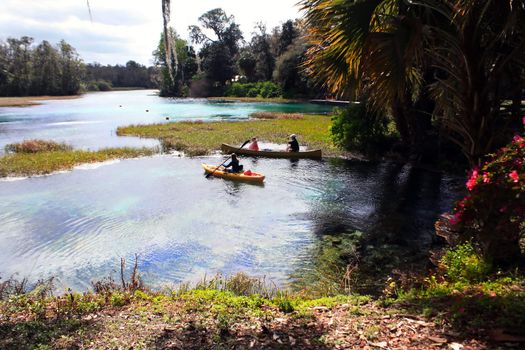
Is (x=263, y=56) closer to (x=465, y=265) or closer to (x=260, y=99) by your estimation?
(x=260, y=99)

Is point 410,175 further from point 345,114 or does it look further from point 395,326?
point 395,326

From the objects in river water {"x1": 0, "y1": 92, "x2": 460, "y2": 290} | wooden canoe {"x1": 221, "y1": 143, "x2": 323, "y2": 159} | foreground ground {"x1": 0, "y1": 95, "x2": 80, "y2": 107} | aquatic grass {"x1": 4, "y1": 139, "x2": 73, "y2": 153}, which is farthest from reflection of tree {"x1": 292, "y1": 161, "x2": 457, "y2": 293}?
foreground ground {"x1": 0, "y1": 95, "x2": 80, "y2": 107}

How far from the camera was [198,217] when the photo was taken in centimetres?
1352

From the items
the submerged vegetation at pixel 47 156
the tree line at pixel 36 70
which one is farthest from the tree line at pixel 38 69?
the submerged vegetation at pixel 47 156

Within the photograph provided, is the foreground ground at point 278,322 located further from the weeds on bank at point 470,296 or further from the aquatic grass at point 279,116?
the aquatic grass at point 279,116

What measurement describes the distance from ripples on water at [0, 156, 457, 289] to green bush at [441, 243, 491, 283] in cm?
321

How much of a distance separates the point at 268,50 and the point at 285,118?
160 feet

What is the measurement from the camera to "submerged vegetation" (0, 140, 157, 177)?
20.2 meters

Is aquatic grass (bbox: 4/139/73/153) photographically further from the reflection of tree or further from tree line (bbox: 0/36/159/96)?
tree line (bbox: 0/36/159/96)

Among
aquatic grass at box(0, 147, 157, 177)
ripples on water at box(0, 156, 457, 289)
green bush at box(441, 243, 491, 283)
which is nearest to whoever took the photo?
green bush at box(441, 243, 491, 283)

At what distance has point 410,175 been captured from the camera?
18688 millimetres

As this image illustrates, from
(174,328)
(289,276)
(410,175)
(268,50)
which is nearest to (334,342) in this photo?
(174,328)

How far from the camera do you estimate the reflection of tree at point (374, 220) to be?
9.19 meters

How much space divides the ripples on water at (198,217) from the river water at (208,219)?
3 cm
